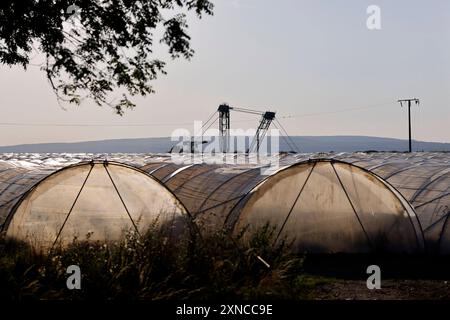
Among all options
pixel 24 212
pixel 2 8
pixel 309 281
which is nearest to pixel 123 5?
pixel 2 8

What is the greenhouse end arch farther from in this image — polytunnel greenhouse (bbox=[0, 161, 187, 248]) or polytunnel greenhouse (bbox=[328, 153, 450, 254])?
polytunnel greenhouse (bbox=[0, 161, 187, 248])

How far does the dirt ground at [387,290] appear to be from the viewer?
8.81m

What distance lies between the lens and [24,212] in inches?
440

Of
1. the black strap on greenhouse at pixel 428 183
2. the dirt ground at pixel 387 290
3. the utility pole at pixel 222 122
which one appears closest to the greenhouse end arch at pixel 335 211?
the black strap on greenhouse at pixel 428 183

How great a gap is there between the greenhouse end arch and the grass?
399cm

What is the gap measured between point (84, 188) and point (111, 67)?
2.92m

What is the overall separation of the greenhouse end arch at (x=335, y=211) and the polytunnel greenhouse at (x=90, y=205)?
213 centimetres

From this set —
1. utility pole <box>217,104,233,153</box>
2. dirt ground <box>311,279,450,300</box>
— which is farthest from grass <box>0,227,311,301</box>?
utility pole <box>217,104,233,153</box>

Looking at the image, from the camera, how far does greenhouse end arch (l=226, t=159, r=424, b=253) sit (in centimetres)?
1298

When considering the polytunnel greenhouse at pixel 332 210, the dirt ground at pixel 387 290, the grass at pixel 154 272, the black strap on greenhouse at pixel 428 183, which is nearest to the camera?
the grass at pixel 154 272

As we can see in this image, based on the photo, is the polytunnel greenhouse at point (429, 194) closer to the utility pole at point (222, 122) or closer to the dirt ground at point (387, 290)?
the dirt ground at point (387, 290)

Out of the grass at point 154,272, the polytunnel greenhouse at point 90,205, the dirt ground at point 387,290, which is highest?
the polytunnel greenhouse at point 90,205

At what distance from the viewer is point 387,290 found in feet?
31.1

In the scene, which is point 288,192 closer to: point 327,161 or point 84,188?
point 327,161
